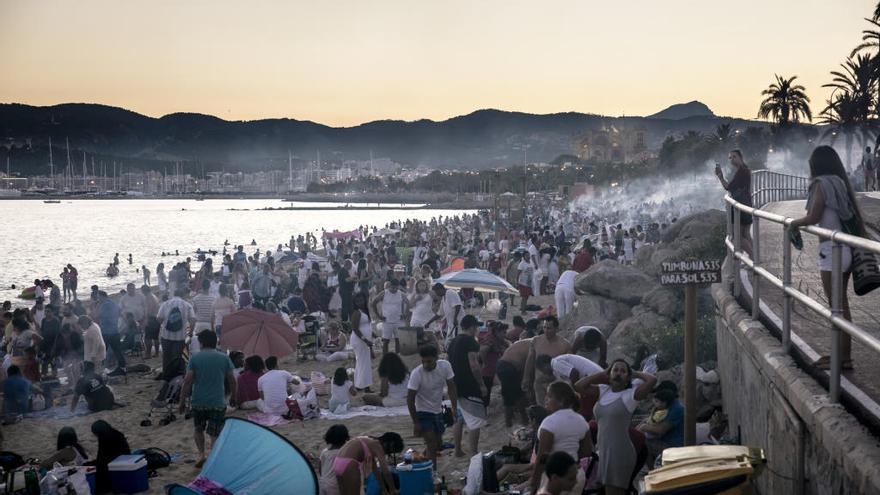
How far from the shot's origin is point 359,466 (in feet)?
24.2

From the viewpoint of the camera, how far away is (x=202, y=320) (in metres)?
15.3

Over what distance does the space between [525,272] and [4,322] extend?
1093 centimetres

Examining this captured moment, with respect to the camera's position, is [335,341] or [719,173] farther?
[335,341]

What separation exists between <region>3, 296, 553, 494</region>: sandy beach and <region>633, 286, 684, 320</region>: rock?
2.50 meters

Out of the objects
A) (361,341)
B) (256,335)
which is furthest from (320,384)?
(361,341)

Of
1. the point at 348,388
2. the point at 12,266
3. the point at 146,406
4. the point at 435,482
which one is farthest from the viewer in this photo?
the point at 12,266

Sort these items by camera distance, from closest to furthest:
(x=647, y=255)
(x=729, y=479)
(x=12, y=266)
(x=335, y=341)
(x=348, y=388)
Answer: (x=729, y=479), (x=348, y=388), (x=335, y=341), (x=647, y=255), (x=12, y=266)

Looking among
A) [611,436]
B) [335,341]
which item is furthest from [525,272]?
[611,436]

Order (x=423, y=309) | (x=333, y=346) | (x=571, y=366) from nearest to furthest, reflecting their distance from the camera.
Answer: (x=571, y=366), (x=423, y=309), (x=333, y=346)

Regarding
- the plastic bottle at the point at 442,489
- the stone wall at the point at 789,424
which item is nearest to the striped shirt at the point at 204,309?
the plastic bottle at the point at 442,489

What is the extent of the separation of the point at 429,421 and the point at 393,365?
219 centimetres

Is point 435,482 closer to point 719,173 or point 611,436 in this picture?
point 611,436

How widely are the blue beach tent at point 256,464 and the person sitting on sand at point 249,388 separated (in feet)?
16.0

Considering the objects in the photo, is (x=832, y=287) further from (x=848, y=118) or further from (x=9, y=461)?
(x=848, y=118)
